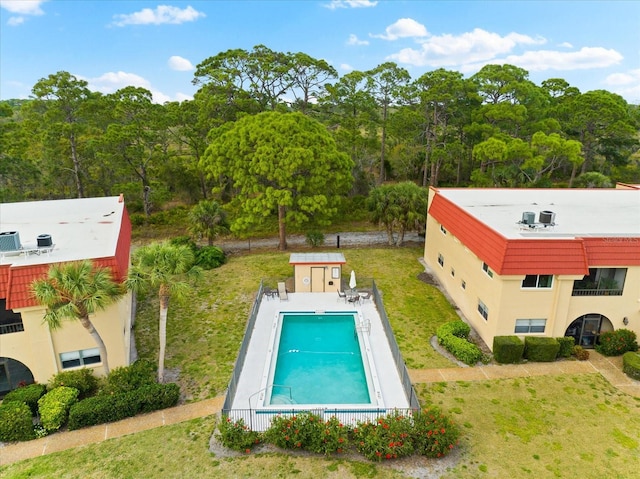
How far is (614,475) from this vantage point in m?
13.3

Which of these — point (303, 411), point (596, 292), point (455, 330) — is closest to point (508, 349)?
point (455, 330)

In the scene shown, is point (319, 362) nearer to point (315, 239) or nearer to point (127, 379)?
point (127, 379)

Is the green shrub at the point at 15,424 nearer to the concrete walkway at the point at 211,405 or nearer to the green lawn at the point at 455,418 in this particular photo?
the concrete walkway at the point at 211,405

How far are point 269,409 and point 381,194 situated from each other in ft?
70.1

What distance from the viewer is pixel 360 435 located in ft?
46.2

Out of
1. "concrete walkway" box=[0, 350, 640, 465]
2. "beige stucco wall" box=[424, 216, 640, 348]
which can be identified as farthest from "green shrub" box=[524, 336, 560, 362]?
"beige stucco wall" box=[424, 216, 640, 348]

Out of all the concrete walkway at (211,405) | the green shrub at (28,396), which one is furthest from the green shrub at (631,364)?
the green shrub at (28,396)

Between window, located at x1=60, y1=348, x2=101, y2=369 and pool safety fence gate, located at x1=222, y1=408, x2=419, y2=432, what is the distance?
6.66m

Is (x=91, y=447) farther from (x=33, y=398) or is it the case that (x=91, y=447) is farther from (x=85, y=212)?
(x=85, y=212)

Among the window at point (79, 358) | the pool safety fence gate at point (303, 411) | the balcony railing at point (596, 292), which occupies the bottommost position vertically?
the pool safety fence gate at point (303, 411)

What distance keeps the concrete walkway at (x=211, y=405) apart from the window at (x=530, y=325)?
160cm

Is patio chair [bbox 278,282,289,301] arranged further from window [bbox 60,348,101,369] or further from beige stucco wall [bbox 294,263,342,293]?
window [bbox 60,348,101,369]

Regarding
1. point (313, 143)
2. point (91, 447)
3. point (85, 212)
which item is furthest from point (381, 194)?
point (91, 447)

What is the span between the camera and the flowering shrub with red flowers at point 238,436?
14.1m
